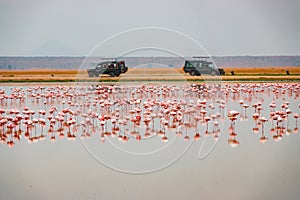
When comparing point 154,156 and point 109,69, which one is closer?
point 154,156

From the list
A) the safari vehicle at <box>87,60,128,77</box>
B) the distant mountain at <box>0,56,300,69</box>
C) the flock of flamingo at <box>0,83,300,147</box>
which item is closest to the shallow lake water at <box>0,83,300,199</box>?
the flock of flamingo at <box>0,83,300,147</box>

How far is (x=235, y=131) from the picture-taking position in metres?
10.8

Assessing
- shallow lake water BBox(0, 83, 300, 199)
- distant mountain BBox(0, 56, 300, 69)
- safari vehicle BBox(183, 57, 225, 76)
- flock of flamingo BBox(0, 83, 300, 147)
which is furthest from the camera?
distant mountain BBox(0, 56, 300, 69)

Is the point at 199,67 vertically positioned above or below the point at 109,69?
above

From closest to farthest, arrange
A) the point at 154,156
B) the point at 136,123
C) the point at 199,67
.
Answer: the point at 154,156 → the point at 136,123 → the point at 199,67

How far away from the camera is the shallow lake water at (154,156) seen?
23.0 feet

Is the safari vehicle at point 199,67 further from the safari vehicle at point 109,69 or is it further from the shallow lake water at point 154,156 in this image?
the shallow lake water at point 154,156

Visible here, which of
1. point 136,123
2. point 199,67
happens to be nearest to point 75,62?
point 199,67

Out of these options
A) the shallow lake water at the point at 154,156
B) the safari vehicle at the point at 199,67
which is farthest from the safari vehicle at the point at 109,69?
the shallow lake water at the point at 154,156

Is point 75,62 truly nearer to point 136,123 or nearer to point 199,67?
point 199,67

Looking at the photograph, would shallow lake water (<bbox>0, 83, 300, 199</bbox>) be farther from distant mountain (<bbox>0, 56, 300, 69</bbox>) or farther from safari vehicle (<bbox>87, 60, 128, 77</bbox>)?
distant mountain (<bbox>0, 56, 300, 69</bbox>)

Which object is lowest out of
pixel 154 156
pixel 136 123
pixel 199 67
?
pixel 154 156

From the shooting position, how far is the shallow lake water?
7.00 meters

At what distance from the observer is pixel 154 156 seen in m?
9.02
